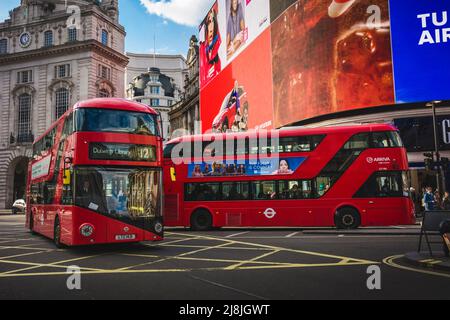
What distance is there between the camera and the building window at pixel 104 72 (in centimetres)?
5244

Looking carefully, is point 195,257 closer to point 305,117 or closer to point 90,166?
point 90,166

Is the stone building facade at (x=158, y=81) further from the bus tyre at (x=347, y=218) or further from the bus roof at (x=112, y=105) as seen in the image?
the bus roof at (x=112, y=105)

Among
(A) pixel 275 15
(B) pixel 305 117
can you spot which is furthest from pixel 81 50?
(B) pixel 305 117

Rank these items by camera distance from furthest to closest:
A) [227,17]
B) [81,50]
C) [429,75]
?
1. [81,50]
2. [227,17]
3. [429,75]

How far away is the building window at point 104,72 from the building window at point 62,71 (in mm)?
3735

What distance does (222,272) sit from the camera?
26.3ft

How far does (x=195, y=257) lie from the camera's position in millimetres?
10195

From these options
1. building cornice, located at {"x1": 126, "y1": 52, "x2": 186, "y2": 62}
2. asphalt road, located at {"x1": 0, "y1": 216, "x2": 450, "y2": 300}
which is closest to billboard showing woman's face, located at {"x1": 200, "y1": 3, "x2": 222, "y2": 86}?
asphalt road, located at {"x1": 0, "y1": 216, "x2": 450, "y2": 300}

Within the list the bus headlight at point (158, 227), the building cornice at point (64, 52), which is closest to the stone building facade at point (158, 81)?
the building cornice at point (64, 52)

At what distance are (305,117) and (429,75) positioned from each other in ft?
29.1

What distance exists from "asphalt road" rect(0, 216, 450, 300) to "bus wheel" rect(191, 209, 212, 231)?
615 centimetres

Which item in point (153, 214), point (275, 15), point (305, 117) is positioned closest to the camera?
point (153, 214)

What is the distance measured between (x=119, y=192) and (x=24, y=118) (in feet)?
157
